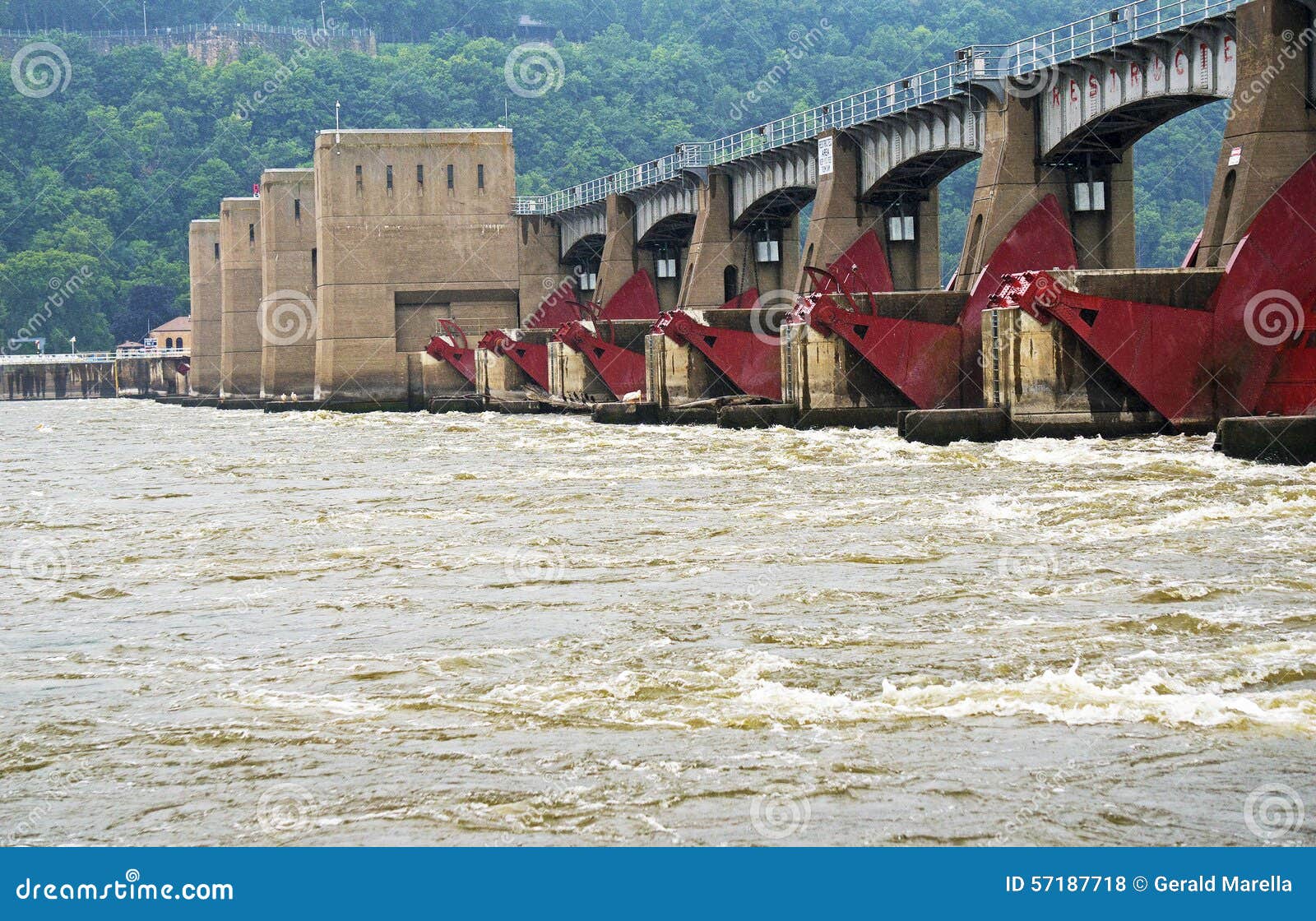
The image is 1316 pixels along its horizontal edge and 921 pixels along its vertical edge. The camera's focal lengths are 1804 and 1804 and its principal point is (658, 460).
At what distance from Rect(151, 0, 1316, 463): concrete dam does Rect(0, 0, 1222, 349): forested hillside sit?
41.5 metres

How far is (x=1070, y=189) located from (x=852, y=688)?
3492 cm

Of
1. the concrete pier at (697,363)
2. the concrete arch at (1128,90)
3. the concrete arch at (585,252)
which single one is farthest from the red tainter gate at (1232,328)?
the concrete arch at (585,252)

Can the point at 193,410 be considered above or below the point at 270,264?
below

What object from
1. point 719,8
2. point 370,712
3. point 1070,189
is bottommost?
point 370,712

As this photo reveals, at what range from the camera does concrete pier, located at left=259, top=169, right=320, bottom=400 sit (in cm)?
10488

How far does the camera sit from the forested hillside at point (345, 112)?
439 feet

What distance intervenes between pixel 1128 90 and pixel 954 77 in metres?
7.60

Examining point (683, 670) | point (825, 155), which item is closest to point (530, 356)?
point (825, 155)

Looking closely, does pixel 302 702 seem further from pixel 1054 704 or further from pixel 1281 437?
pixel 1281 437

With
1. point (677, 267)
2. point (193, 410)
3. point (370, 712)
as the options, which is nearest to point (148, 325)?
point (193, 410)

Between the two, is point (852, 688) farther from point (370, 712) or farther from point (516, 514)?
point (516, 514)

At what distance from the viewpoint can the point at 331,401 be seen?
89062 mm

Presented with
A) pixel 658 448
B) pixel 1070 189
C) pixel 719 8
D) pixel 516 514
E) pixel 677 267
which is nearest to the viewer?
pixel 516 514

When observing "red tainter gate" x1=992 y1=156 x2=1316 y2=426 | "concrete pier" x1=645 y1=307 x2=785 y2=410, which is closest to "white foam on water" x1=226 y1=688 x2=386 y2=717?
"red tainter gate" x1=992 y1=156 x2=1316 y2=426
